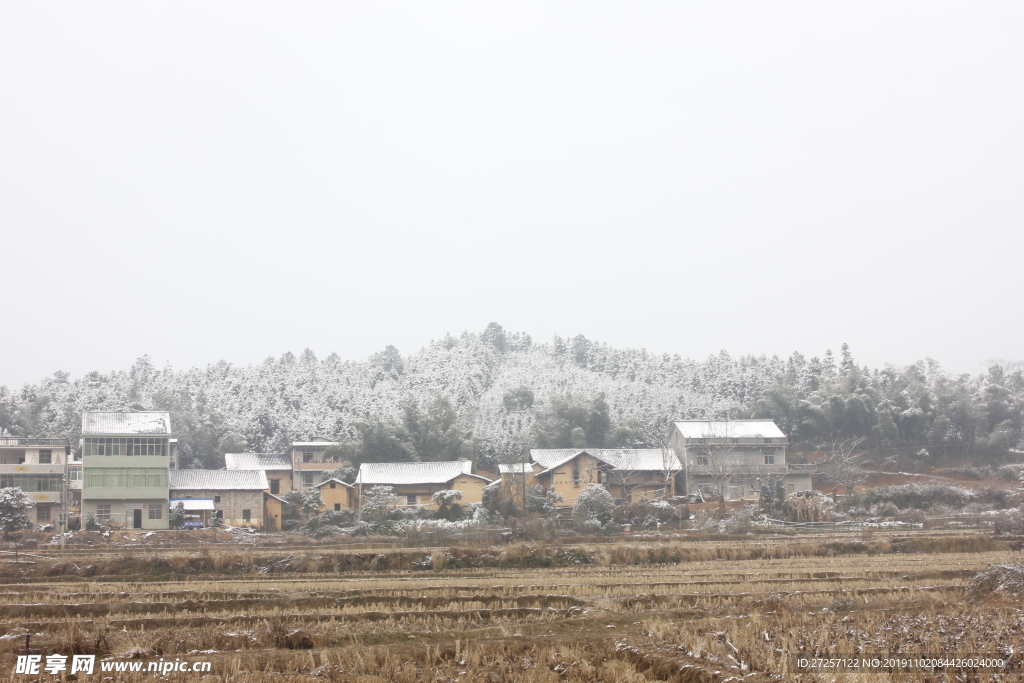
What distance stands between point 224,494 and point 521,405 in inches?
1309

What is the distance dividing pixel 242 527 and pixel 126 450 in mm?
7199

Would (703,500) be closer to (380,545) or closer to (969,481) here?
(969,481)

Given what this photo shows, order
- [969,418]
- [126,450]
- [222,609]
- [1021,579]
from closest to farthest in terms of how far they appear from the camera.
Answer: [1021,579] → [222,609] → [126,450] → [969,418]

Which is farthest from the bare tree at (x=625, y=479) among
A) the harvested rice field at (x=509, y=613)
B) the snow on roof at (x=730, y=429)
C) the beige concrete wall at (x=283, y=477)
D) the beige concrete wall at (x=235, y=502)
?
the harvested rice field at (x=509, y=613)

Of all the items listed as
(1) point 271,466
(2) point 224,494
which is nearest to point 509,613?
(2) point 224,494

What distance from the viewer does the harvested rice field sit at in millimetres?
10234

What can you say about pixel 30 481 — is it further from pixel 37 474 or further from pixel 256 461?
pixel 256 461

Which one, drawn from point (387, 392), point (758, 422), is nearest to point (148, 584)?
point (758, 422)

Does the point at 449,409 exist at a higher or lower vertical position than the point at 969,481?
higher

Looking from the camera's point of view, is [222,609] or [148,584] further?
[148,584]

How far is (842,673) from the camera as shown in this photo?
9.30 m

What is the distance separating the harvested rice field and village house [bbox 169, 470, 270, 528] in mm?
21591

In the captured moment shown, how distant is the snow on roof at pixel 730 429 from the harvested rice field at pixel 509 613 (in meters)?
25.8

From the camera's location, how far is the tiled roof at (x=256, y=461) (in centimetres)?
5388
